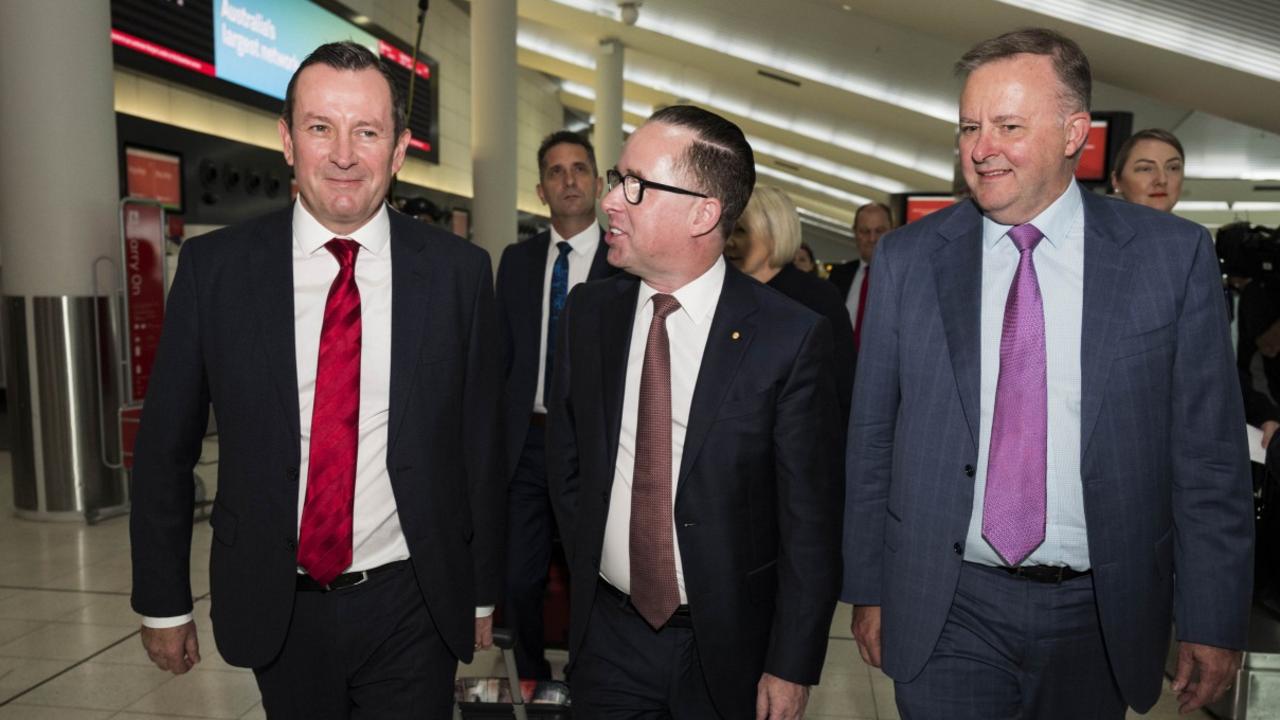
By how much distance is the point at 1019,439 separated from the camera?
1693mm

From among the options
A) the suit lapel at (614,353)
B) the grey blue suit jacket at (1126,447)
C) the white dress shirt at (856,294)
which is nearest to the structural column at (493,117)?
A: the white dress shirt at (856,294)

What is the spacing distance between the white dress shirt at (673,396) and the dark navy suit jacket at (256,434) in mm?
300

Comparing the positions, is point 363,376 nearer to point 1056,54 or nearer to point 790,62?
point 1056,54

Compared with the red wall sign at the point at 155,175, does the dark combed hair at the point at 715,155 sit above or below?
below

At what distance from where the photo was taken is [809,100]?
15195 mm

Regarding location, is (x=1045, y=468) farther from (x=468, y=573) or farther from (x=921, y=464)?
(x=468, y=573)

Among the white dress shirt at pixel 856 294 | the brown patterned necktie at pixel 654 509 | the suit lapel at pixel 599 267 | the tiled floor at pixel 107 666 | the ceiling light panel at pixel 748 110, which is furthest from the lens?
the ceiling light panel at pixel 748 110

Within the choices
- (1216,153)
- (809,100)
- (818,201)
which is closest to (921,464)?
(809,100)

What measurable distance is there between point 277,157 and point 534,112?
36.5 feet

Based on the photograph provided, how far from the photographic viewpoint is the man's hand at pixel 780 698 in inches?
68.8

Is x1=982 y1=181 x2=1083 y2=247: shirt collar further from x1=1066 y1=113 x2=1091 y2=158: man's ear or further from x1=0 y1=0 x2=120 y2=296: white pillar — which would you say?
x1=0 y1=0 x2=120 y2=296: white pillar

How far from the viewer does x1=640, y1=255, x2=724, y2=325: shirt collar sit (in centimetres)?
185

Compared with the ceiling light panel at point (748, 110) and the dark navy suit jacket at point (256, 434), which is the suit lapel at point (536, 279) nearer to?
the dark navy suit jacket at point (256, 434)

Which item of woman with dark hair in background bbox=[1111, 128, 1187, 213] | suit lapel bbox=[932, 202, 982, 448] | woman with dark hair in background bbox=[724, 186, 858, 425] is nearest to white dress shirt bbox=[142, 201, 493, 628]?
suit lapel bbox=[932, 202, 982, 448]
